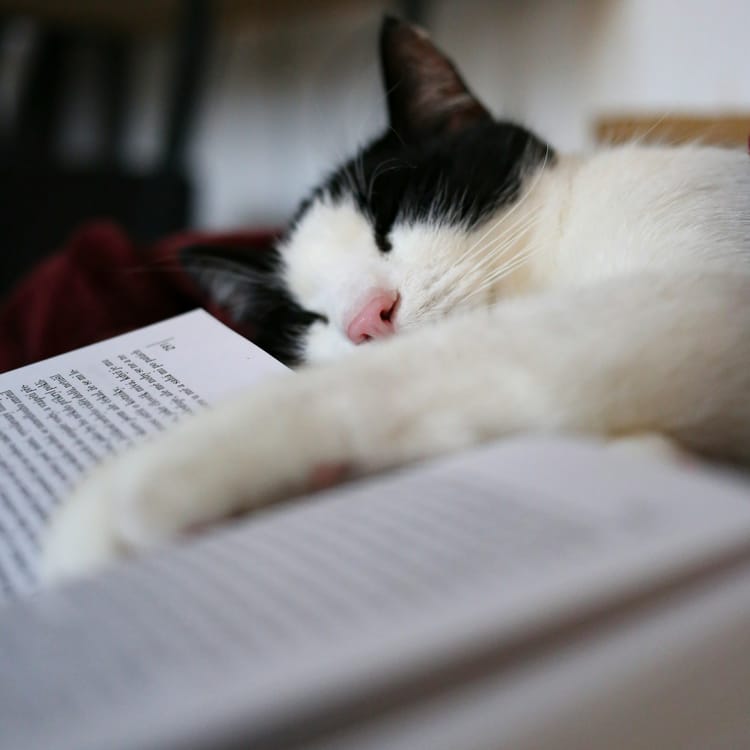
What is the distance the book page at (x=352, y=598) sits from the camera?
1.08 feet

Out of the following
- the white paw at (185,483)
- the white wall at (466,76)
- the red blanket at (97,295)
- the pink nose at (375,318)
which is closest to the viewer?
the white paw at (185,483)

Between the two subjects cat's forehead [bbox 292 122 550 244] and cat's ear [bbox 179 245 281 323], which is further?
cat's ear [bbox 179 245 281 323]

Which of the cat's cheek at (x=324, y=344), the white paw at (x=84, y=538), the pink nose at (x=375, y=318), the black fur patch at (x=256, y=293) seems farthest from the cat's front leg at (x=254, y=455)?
the black fur patch at (x=256, y=293)

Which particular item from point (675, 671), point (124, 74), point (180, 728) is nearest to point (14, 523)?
point (180, 728)

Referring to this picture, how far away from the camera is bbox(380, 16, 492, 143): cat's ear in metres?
1.08

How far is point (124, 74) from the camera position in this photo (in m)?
3.66

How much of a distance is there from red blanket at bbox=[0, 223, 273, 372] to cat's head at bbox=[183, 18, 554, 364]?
0.14 meters

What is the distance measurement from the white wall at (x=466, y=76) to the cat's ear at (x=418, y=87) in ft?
0.28

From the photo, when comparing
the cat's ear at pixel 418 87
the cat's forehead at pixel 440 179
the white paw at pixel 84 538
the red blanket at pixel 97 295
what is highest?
the cat's ear at pixel 418 87

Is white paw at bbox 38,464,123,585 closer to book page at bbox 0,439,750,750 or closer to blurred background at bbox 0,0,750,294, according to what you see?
book page at bbox 0,439,750,750

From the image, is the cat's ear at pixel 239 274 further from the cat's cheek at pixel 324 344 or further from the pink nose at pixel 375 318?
the pink nose at pixel 375 318

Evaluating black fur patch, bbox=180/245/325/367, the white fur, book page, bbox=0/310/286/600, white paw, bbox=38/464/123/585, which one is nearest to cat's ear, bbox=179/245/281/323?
black fur patch, bbox=180/245/325/367

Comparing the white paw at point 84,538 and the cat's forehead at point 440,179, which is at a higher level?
the cat's forehead at point 440,179

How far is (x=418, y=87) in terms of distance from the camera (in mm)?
1098
